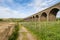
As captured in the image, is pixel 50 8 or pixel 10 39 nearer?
pixel 10 39

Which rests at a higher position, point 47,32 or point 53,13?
point 53,13

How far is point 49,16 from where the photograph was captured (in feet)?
119

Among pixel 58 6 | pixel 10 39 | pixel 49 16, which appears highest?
pixel 58 6

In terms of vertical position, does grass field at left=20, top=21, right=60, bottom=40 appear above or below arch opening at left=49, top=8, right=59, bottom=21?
below

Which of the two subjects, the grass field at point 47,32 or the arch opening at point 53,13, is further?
the arch opening at point 53,13

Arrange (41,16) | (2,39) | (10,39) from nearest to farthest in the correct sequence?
(2,39) → (10,39) → (41,16)

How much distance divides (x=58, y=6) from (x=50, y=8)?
344cm

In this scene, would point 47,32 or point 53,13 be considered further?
point 53,13

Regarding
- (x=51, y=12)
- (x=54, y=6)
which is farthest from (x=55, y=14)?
(x=54, y=6)

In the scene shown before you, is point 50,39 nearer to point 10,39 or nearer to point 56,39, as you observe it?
point 56,39

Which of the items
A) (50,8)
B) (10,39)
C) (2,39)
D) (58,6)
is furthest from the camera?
(50,8)

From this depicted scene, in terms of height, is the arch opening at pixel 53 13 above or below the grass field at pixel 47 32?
above

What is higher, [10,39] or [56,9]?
[56,9]

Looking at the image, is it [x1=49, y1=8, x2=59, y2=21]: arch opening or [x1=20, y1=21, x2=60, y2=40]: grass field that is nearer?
[x1=20, y1=21, x2=60, y2=40]: grass field
